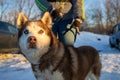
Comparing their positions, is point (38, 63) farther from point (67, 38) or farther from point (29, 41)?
point (67, 38)

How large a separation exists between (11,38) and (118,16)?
51.7 m

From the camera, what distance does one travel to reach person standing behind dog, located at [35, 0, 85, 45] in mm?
5469

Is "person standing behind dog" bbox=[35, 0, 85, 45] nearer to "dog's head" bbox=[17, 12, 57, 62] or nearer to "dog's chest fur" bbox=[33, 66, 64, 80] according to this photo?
"dog's head" bbox=[17, 12, 57, 62]

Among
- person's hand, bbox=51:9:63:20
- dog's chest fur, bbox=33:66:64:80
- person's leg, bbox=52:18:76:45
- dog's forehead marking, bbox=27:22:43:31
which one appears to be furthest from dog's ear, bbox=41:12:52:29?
person's leg, bbox=52:18:76:45

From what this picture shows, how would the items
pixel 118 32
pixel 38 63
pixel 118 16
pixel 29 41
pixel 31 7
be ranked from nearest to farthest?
pixel 29 41 < pixel 38 63 < pixel 118 32 < pixel 31 7 < pixel 118 16

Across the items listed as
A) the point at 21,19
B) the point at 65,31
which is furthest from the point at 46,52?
the point at 65,31

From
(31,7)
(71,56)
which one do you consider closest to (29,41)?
(71,56)

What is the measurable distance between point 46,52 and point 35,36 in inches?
15.3

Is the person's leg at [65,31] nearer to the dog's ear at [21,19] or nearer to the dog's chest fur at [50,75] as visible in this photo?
the dog's ear at [21,19]

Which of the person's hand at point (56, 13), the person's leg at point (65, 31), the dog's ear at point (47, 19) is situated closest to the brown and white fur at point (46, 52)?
the dog's ear at point (47, 19)

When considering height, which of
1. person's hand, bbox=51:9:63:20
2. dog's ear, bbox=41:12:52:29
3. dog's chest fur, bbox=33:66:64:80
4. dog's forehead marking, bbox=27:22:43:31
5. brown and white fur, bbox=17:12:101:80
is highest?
person's hand, bbox=51:9:63:20

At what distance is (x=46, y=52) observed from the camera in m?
4.45

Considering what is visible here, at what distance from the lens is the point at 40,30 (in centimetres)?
426

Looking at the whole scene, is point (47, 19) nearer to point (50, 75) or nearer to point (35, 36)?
point (35, 36)
